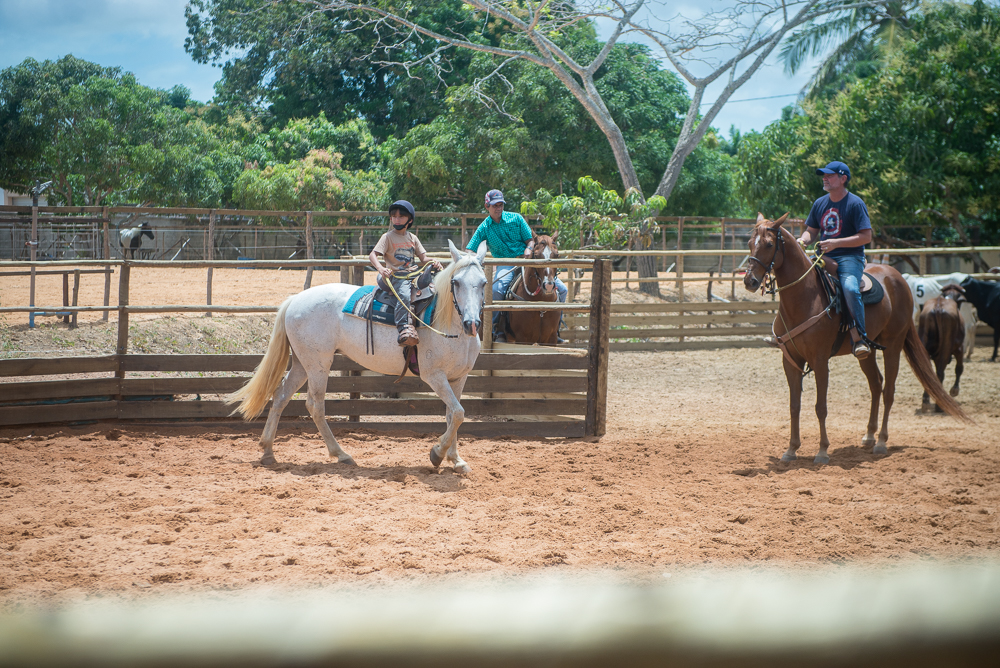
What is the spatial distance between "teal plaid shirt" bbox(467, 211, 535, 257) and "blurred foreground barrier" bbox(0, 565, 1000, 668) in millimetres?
7643

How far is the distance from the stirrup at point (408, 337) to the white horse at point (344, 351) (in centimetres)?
15

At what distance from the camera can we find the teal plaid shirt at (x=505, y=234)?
8.18m

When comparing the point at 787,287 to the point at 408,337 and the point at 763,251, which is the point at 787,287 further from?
the point at 408,337

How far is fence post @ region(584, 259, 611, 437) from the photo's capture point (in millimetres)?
6828

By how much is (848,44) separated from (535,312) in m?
20.7

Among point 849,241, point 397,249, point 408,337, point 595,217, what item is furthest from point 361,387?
point 595,217

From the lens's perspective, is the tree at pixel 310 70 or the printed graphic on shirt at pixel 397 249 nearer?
the printed graphic on shirt at pixel 397 249

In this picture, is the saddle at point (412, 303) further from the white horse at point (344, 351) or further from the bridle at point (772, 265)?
the bridle at point (772, 265)

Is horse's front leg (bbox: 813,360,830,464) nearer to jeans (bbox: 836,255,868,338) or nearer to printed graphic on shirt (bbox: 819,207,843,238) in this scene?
jeans (bbox: 836,255,868,338)

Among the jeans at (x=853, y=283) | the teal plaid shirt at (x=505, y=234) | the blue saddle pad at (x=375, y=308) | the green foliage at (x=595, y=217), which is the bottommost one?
the blue saddle pad at (x=375, y=308)

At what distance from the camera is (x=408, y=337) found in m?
5.48

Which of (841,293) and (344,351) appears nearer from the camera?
(344,351)

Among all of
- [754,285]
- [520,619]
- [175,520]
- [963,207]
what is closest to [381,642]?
[520,619]

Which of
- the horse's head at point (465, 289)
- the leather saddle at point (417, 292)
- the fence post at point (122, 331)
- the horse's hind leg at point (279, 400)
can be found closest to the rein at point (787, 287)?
the horse's head at point (465, 289)
